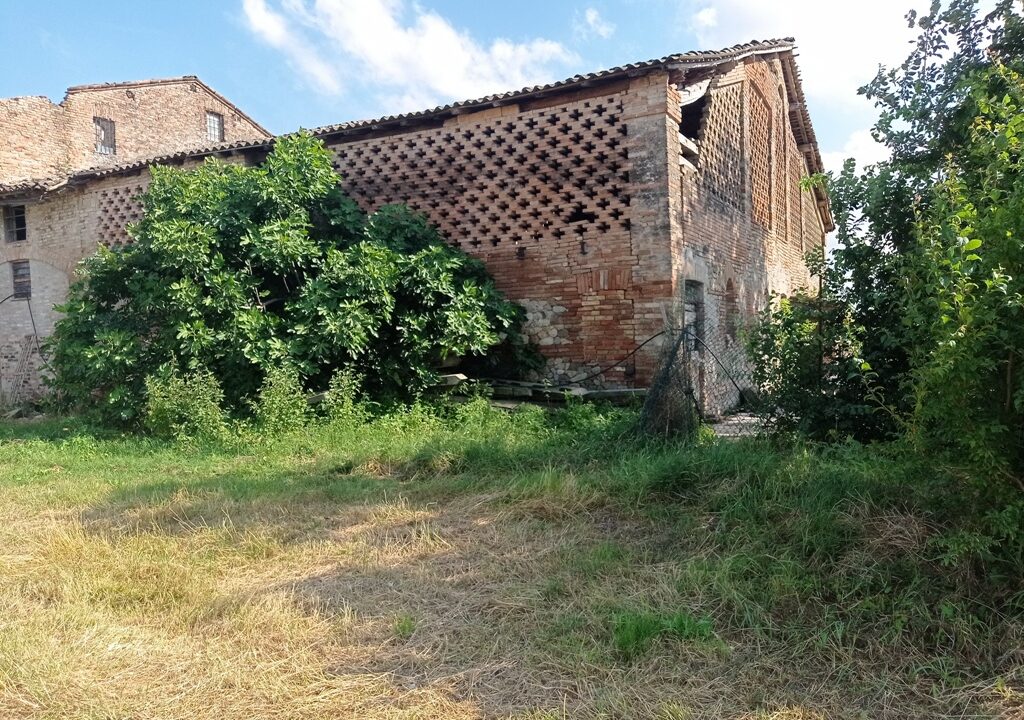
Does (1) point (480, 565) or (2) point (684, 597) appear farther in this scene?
(1) point (480, 565)

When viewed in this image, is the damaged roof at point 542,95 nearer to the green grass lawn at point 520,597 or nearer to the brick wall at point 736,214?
the brick wall at point 736,214

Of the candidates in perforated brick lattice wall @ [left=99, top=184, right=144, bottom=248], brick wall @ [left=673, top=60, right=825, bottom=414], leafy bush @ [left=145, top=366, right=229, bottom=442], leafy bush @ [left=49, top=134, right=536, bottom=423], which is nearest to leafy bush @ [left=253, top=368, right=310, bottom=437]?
leafy bush @ [left=49, top=134, right=536, bottom=423]

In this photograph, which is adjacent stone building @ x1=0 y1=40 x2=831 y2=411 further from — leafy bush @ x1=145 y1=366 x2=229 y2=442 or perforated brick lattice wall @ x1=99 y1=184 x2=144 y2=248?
leafy bush @ x1=145 y1=366 x2=229 y2=442

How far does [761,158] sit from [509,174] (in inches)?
243

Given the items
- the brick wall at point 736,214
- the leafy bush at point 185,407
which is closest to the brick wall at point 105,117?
the leafy bush at point 185,407

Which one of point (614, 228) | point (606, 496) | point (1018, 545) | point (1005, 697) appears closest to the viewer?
point (1005, 697)

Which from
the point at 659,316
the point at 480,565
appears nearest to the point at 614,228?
the point at 659,316

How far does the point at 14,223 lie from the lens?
49.0ft

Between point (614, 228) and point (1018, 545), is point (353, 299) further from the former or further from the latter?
point (1018, 545)

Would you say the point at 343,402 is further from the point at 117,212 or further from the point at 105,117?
the point at 105,117

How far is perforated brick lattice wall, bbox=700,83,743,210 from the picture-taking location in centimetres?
1074

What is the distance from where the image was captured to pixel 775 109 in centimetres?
1452

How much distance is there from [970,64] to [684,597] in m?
5.09

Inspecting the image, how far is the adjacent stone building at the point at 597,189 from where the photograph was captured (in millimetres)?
Result: 9180
